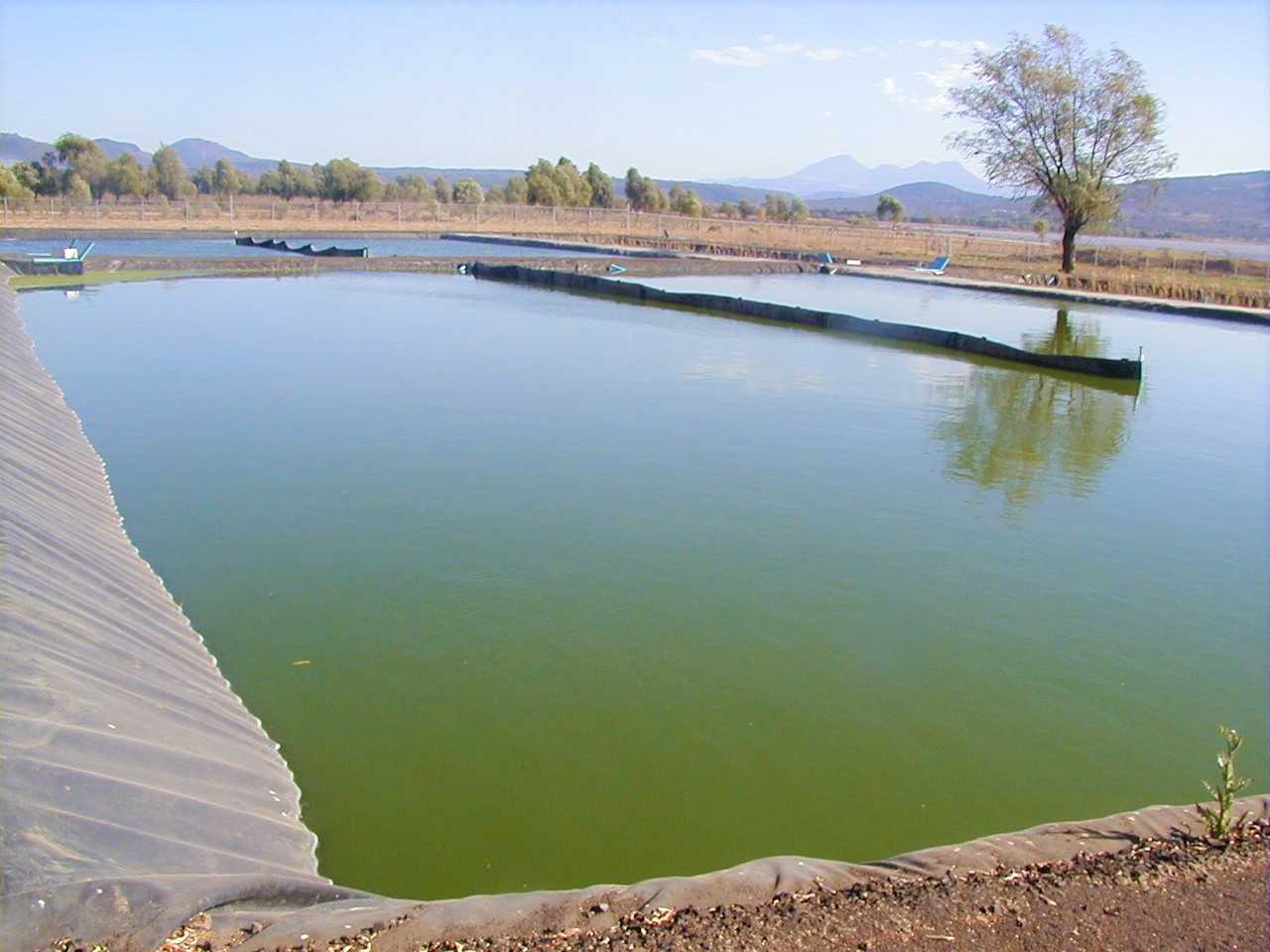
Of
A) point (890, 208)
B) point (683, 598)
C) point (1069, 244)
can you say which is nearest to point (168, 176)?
point (890, 208)

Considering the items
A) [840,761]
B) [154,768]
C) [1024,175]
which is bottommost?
[840,761]

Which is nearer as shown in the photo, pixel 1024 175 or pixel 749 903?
pixel 749 903

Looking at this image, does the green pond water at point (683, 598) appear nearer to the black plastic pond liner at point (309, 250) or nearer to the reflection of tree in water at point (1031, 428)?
the reflection of tree in water at point (1031, 428)

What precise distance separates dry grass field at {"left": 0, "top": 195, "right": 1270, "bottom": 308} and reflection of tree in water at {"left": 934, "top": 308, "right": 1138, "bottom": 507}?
14.2 m

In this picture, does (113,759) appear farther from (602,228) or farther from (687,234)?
(687,234)

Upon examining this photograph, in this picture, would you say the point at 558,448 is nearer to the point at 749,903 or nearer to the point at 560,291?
the point at 749,903

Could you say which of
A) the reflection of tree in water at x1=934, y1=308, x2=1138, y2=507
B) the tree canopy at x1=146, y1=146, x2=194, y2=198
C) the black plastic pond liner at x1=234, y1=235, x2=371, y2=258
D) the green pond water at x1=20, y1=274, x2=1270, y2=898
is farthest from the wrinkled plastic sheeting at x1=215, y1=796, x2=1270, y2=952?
the tree canopy at x1=146, y1=146, x2=194, y2=198

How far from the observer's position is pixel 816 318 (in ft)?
65.7

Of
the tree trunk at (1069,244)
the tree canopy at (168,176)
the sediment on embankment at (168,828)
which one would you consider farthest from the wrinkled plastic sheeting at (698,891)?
the tree canopy at (168,176)

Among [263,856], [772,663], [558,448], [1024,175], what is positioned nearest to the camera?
[263,856]

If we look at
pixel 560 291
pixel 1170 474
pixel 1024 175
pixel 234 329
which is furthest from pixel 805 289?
pixel 1170 474

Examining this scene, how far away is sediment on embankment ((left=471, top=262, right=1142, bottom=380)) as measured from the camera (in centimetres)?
1573

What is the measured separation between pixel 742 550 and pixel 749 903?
4.04 meters

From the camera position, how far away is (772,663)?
5.59 metres
